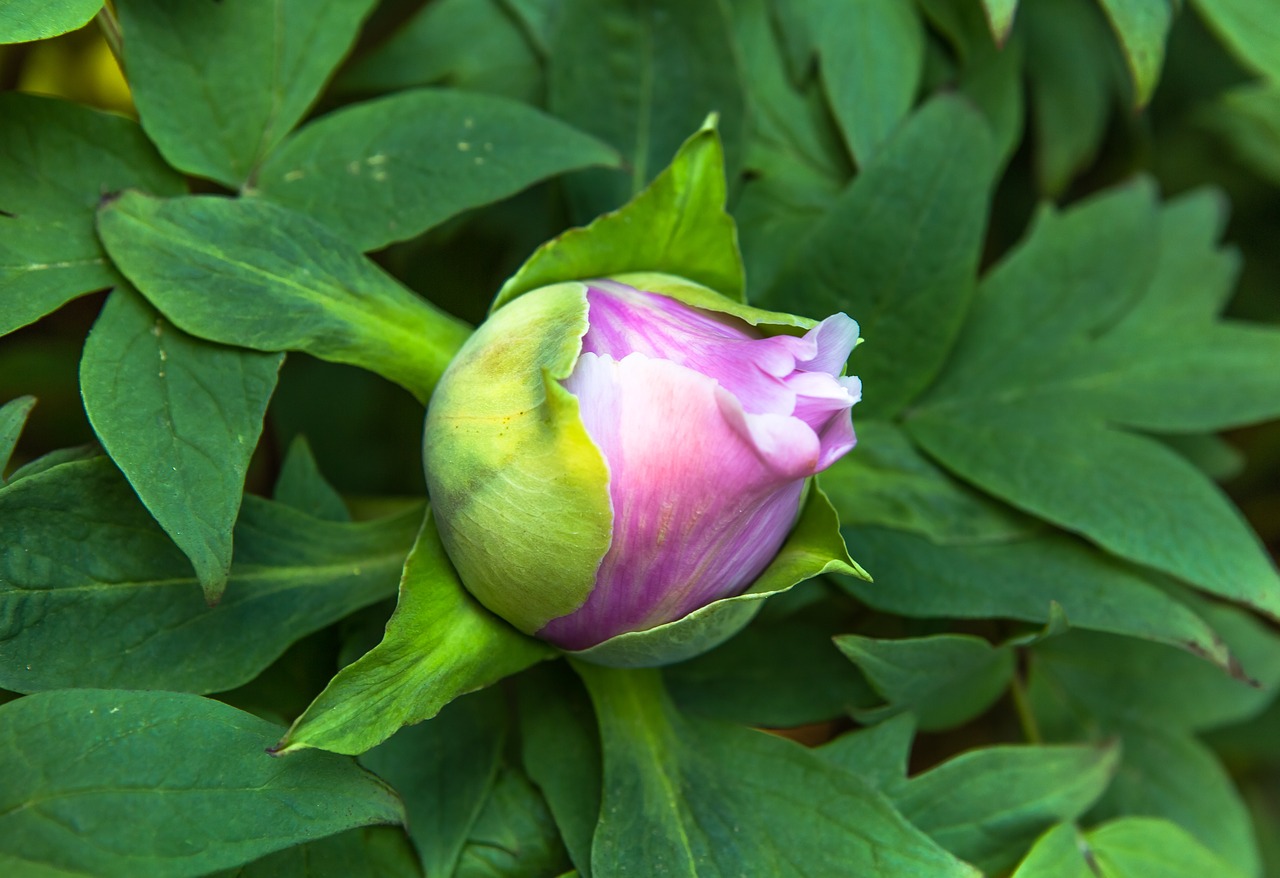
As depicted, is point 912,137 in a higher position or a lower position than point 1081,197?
higher

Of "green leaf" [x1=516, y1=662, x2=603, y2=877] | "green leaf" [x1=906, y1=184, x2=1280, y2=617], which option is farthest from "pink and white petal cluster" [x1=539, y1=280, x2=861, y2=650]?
"green leaf" [x1=906, y1=184, x2=1280, y2=617]

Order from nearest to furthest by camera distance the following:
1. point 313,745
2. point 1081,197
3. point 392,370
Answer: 1. point 313,745
2. point 392,370
3. point 1081,197

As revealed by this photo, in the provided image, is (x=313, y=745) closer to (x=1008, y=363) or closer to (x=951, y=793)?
(x=951, y=793)

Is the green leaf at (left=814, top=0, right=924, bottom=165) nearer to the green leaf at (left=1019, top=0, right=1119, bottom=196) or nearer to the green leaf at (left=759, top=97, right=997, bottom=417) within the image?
the green leaf at (left=759, top=97, right=997, bottom=417)

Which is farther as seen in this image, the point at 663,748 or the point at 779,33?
the point at 779,33

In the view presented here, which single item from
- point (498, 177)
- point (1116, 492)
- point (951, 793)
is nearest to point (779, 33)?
point (498, 177)

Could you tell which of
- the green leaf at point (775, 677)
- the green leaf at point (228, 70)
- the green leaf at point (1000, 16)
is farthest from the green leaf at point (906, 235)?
the green leaf at point (228, 70)

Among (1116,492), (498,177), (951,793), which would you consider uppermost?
(498,177)
